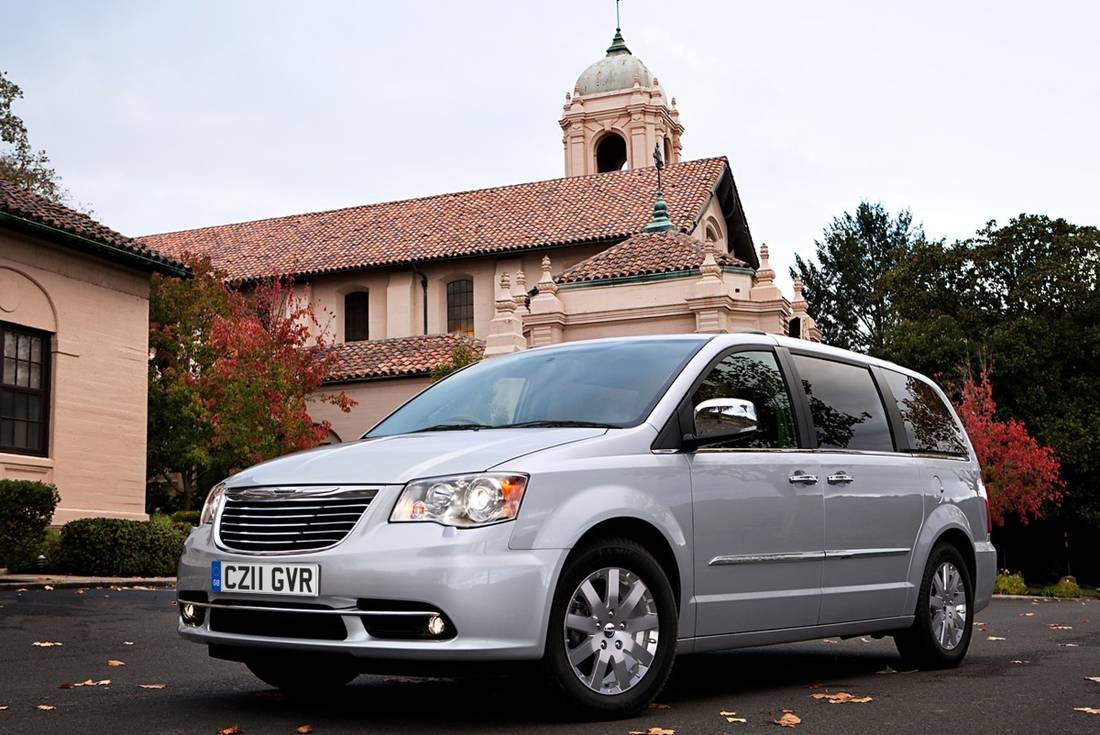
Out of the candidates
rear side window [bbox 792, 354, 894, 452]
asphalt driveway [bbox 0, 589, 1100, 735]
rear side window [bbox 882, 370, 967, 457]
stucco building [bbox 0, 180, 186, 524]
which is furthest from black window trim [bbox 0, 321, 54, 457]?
rear side window [bbox 792, 354, 894, 452]

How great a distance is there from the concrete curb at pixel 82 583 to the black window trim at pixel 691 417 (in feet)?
36.3

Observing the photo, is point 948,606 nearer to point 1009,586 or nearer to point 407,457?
point 407,457

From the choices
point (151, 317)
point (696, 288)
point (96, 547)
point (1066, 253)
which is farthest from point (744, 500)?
point (1066, 253)

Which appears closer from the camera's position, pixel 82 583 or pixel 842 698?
pixel 842 698

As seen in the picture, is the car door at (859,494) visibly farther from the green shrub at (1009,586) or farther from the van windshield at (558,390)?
the green shrub at (1009,586)

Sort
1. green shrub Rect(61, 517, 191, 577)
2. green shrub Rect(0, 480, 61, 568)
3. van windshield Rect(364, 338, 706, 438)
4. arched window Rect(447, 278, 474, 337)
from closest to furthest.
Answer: van windshield Rect(364, 338, 706, 438)
green shrub Rect(0, 480, 61, 568)
green shrub Rect(61, 517, 191, 577)
arched window Rect(447, 278, 474, 337)

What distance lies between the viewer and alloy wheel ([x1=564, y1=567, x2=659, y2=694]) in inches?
226

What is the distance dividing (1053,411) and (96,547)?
107ft

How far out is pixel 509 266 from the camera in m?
40.5

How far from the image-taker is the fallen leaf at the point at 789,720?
585 cm

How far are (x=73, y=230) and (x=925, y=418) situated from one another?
16.6 meters

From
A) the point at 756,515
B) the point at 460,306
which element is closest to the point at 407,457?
the point at 756,515

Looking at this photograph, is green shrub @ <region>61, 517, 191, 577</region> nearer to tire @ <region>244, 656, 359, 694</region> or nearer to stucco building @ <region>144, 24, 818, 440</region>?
tire @ <region>244, 656, 359, 694</region>

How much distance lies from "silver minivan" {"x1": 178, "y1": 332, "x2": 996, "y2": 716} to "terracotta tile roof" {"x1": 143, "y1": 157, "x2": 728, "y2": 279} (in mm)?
30329
